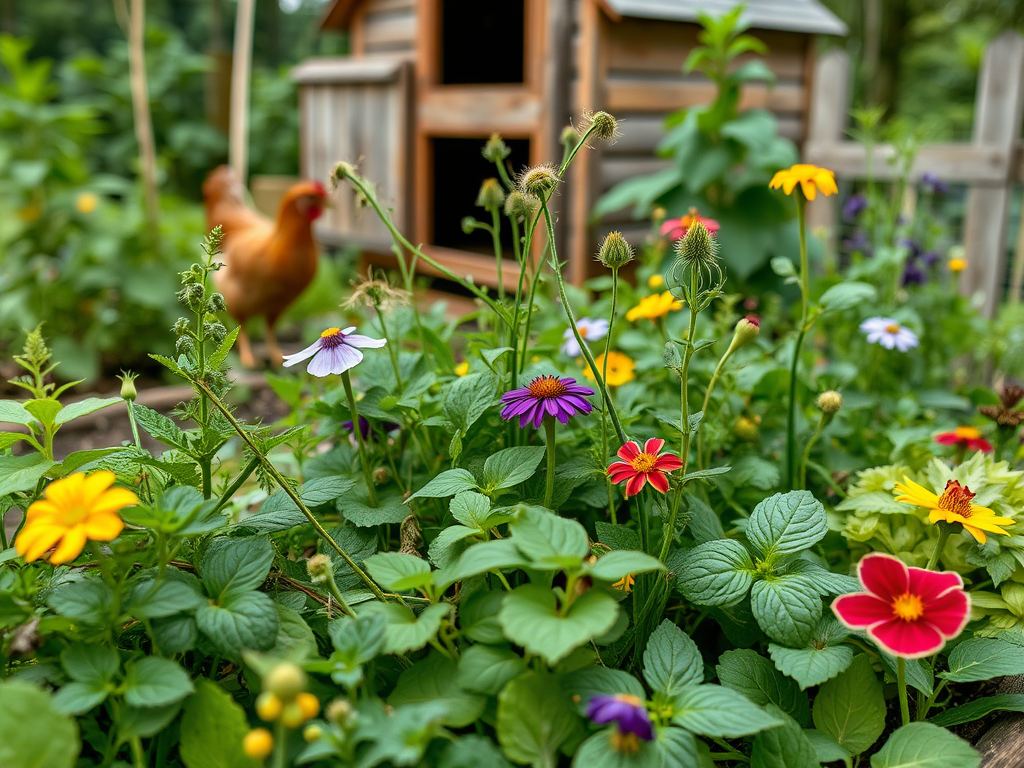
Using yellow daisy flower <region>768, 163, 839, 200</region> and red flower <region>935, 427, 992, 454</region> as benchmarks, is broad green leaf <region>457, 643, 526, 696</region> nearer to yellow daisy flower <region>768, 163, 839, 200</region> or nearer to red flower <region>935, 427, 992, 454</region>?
yellow daisy flower <region>768, 163, 839, 200</region>

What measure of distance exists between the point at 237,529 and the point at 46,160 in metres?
2.89

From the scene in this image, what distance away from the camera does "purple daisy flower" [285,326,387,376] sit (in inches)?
33.5

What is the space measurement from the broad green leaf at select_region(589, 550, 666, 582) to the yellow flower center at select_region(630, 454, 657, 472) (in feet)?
0.42

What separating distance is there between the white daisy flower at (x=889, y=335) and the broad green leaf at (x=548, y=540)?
3.00ft

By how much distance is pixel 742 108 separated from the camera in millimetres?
2936

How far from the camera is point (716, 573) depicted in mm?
843

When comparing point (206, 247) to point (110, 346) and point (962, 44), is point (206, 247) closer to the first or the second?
point (110, 346)

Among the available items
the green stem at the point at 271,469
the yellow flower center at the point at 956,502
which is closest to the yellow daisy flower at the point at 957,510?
the yellow flower center at the point at 956,502

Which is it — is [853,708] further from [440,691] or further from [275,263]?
[275,263]

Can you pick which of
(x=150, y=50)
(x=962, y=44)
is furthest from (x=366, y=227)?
(x=962, y=44)

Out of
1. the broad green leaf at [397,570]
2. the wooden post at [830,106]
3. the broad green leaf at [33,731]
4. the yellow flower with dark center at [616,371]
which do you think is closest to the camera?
the broad green leaf at [33,731]

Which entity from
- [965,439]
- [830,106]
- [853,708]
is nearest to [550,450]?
[853,708]

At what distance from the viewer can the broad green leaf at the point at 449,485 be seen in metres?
0.87

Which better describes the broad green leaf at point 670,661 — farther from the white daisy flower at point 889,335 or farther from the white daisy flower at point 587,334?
the white daisy flower at point 889,335
